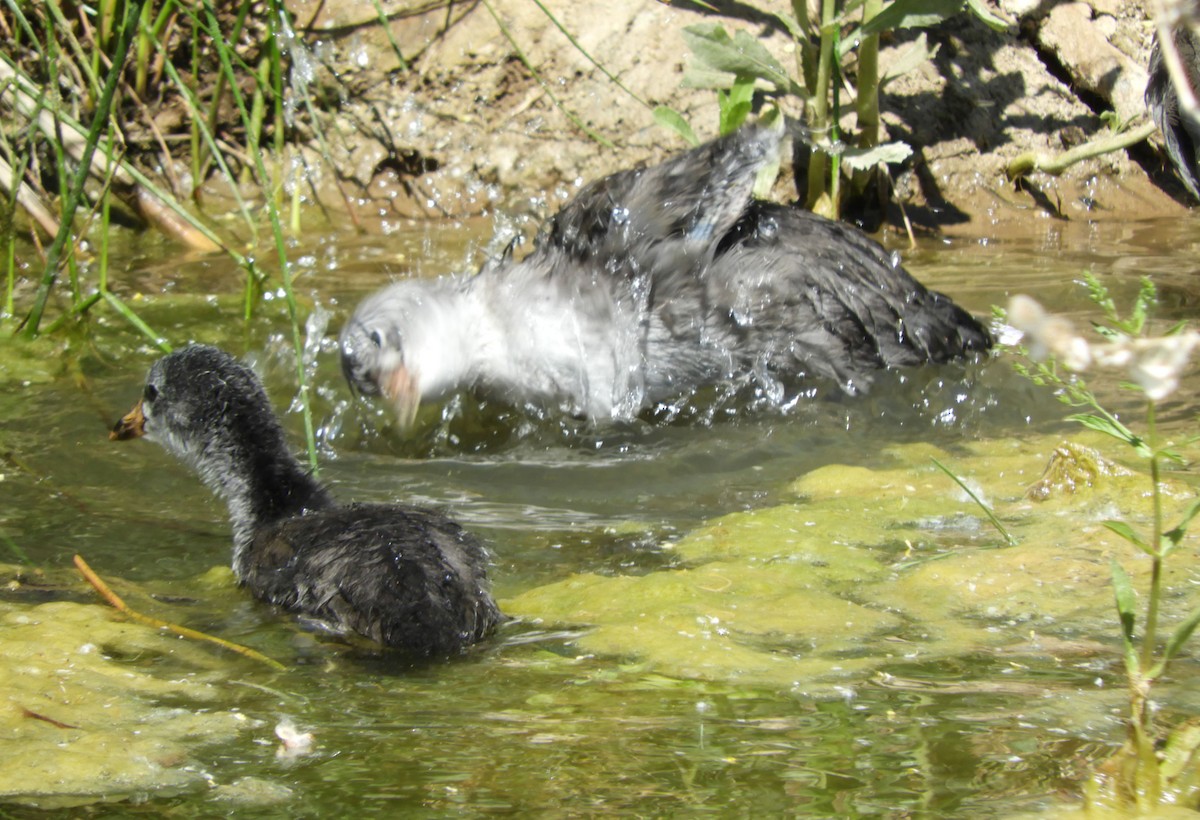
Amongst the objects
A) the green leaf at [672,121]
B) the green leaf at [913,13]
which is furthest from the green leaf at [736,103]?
the green leaf at [913,13]

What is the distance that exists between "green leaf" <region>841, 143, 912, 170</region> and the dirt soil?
1099mm

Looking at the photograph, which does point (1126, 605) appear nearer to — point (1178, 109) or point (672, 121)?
point (1178, 109)

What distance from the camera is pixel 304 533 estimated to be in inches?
158

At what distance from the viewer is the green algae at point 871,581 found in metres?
3.24

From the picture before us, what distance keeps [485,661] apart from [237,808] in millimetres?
1010

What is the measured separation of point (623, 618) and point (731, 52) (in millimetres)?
4354

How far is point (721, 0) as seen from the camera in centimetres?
859

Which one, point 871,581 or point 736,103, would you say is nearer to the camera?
point 871,581

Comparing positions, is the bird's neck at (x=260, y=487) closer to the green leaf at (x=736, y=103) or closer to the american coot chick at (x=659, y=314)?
the american coot chick at (x=659, y=314)

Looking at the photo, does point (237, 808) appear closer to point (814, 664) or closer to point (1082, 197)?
point (814, 664)

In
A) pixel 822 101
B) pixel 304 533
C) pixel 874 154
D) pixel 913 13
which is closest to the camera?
pixel 304 533

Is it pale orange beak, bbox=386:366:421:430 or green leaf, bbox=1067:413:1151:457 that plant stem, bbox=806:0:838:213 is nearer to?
pale orange beak, bbox=386:366:421:430

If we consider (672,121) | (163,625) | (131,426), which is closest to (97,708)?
(163,625)

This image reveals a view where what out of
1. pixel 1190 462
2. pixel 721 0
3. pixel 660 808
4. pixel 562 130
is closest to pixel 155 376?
pixel 660 808
